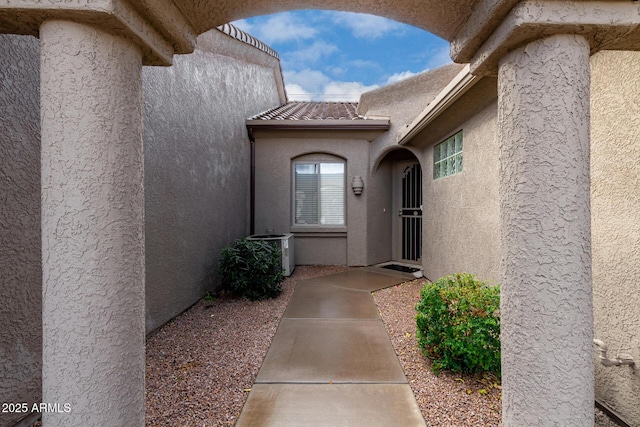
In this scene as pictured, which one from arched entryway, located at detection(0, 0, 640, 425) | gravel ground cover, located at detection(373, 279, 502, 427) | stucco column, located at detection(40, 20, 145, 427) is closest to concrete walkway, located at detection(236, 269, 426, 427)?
gravel ground cover, located at detection(373, 279, 502, 427)

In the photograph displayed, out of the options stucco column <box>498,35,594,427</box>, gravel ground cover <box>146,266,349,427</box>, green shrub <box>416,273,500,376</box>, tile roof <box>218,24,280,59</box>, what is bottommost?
gravel ground cover <box>146,266,349,427</box>

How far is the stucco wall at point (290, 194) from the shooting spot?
833 cm

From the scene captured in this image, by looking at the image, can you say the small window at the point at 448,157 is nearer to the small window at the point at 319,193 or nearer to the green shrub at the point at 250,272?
the small window at the point at 319,193

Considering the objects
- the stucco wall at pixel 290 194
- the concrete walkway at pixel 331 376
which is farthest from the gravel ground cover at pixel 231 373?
the stucco wall at pixel 290 194

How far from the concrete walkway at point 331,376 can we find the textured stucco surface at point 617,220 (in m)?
1.53

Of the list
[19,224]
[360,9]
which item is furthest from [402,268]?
[19,224]

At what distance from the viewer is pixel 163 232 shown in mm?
4215

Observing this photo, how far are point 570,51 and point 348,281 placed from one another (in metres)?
5.80

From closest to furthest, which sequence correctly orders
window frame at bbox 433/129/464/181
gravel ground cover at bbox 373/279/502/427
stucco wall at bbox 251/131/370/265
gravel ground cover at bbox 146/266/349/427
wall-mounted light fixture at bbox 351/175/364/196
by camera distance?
1. gravel ground cover at bbox 373/279/502/427
2. gravel ground cover at bbox 146/266/349/427
3. window frame at bbox 433/129/464/181
4. wall-mounted light fixture at bbox 351/175/364/196
5. stucco wall at bbox 251/131/370/265

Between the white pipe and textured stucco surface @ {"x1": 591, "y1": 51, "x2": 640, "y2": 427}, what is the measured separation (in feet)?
0.12

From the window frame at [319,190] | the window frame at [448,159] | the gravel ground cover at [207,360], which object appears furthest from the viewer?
the window frame at [319,190]

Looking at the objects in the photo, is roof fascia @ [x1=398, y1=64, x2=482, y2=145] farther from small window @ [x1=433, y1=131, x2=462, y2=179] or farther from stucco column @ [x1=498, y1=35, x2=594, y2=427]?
stucco column @ [x1=498, y1=35, x2=594, y2=427]

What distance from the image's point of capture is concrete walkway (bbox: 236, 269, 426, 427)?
8.34 feet

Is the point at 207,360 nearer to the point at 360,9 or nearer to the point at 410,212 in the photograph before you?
the point at 360,9
